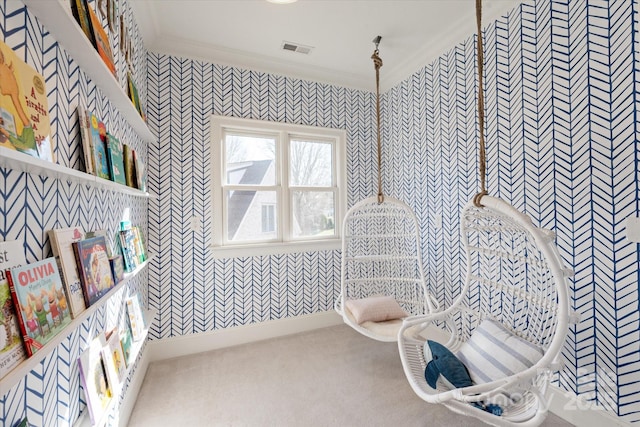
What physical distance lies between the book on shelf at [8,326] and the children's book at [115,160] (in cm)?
69

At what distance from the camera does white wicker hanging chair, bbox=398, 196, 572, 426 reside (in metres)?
1.08

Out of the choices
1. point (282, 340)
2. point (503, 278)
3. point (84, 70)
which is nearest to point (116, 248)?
point (84, 70)

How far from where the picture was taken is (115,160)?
1.35 metres

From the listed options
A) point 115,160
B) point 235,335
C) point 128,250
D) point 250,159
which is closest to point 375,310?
point 235,335

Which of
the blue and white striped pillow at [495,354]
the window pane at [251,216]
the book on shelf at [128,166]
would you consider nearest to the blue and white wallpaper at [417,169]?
the book on shelf at [128,166]

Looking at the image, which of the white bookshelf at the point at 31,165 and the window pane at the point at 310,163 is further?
the window pane at the point at 310,163

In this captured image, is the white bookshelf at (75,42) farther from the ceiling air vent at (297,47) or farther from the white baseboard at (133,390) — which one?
the white baseboard at (133,390)

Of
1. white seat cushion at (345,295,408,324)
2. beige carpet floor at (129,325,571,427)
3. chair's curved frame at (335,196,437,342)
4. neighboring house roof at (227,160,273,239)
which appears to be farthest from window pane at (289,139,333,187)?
beige carpet floor at (129,325,571,427)

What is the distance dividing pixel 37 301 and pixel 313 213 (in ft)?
8.10

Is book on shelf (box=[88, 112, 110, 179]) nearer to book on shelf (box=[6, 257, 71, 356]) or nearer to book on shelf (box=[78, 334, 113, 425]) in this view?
book on shelf (box=[6, 257, 71, 356])

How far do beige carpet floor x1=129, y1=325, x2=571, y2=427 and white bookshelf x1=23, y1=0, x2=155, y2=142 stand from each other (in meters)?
1.87

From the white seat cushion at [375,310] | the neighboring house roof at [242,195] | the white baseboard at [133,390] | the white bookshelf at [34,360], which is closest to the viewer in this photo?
the white bookshelf at [34,360]

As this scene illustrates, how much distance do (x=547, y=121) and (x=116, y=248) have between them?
2.63 metres

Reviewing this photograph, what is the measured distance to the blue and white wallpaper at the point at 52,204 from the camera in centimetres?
73
